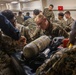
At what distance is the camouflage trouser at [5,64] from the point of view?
2.08 metres

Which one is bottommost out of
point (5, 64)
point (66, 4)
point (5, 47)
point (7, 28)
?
point (5, 64)

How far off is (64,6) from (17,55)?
7540 mm

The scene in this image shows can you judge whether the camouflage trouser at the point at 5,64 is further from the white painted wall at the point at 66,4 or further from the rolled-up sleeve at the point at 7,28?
the white painted wall at the point at 66,4

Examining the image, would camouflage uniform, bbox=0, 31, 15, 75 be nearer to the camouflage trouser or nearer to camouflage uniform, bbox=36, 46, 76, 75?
the camouflage trouser

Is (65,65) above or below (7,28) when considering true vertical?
below

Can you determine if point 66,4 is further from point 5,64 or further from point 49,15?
point 5,64

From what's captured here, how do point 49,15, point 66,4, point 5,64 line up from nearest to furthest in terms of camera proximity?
1. point 5,64
2. point 49,15
3. point 66,4

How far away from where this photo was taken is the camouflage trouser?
6.81 feet

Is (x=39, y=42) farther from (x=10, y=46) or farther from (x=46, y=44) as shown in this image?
(x=10, y=46)

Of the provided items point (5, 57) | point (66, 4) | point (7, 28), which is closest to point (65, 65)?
point (5, 57)

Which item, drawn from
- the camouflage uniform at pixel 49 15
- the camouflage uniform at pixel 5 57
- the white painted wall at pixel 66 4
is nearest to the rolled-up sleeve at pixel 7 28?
the camouflage uniform at pixel 5 57

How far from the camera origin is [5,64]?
6.94 ft

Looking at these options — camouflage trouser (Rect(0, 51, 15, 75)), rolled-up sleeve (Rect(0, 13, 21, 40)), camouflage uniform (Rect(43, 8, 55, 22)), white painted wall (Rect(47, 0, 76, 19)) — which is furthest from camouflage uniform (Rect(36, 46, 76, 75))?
white painted wall (Rect(47, 0, 76, 19))

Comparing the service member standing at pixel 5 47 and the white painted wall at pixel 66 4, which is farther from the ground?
the white painted wall at pixel 66 4
